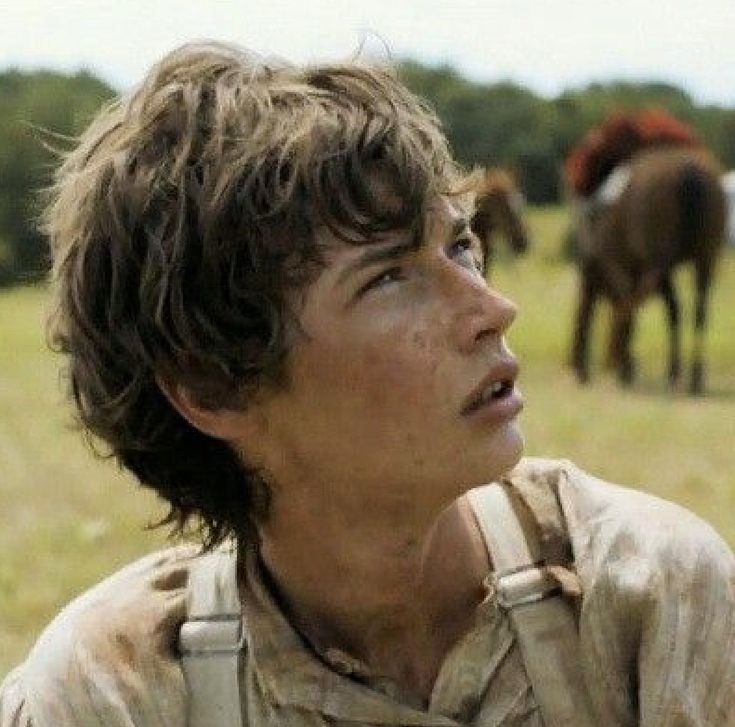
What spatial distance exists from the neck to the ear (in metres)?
0.08

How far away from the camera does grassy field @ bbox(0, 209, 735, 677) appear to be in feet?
15.0

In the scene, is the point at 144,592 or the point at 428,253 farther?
the point at 144,592

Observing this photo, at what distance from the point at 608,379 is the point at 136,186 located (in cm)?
892

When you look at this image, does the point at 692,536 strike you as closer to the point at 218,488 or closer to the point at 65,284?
the point at 218,488

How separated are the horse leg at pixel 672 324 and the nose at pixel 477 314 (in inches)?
343

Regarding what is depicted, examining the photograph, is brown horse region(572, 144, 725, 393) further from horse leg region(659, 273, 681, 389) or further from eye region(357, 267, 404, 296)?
eye region(357, 267, 404, 296)

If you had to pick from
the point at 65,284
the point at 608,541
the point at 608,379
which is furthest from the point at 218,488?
the point at 608,379

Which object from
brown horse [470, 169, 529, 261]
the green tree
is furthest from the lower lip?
brown horse [470, 169, 529, 261]

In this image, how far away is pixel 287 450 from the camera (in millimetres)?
1536

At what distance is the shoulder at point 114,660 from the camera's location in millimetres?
1510

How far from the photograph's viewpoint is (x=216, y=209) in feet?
4.76

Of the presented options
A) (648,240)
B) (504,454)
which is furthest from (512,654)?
(648,240)

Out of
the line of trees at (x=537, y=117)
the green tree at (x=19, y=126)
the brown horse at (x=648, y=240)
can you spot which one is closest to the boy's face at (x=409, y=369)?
the green tree at (x=19, y=126)

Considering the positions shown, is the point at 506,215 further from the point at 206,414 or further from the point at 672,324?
the point at 206,414
